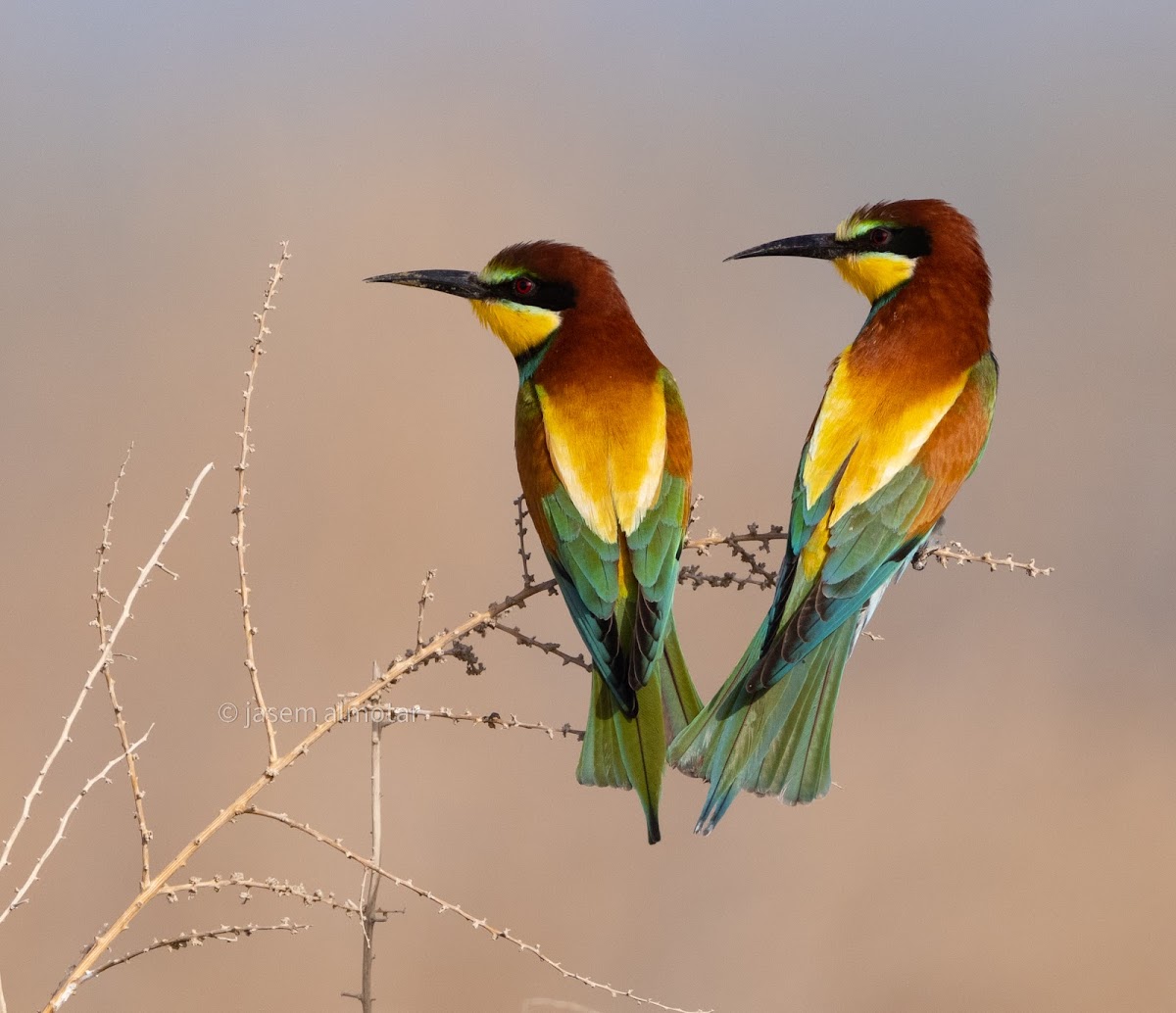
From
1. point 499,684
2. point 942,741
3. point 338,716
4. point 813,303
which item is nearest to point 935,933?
point 942,741

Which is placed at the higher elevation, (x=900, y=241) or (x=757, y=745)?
(x=900, y=241)

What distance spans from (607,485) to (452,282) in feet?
1.43

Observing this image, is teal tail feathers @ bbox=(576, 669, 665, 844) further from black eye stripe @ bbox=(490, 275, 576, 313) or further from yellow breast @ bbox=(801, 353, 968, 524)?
black eye stripe @ bbox=(490, 275, 576, 313)

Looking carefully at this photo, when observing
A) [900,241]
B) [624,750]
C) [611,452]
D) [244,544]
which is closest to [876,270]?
[900,241]

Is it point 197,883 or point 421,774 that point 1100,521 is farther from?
point 197,883

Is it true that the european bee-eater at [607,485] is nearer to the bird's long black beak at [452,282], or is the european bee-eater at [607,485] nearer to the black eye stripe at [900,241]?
the bird's long black beak at [452,282]

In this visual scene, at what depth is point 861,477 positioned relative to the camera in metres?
1.91

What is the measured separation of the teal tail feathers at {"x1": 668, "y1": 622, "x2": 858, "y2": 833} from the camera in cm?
183

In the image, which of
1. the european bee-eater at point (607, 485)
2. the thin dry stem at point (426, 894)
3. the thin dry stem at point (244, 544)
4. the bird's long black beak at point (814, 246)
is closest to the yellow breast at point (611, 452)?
the european bee-eater at point (607, 485)

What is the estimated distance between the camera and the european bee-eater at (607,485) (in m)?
1.88

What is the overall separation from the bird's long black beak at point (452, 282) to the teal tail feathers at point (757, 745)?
0.65 m

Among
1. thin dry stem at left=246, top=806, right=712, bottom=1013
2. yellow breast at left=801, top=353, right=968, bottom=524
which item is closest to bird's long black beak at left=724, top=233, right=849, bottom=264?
yellow breast at left=801, top=353, right=968, bottom=524

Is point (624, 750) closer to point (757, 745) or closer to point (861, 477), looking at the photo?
point (757, 745)

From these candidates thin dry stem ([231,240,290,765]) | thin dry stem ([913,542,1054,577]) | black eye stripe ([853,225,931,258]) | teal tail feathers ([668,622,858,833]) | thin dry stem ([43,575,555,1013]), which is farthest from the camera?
black eye stripe ([853,225,931,258])
